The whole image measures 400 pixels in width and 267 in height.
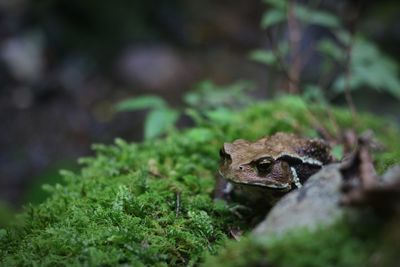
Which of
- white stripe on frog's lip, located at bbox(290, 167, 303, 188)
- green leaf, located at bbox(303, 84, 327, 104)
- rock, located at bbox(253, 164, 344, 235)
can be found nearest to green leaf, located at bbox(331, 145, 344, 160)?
white stripe on frog's lip, located at bbox(290, 167, 303, 188)

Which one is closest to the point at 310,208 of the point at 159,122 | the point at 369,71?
the point at 159,122

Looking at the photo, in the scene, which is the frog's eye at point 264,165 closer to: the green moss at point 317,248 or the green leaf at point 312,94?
the green moss at point 317,248

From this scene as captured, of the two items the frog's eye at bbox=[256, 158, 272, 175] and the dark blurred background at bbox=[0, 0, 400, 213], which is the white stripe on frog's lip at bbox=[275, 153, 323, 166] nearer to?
the frog's eye at bbox=[256, 158, 272, 175]

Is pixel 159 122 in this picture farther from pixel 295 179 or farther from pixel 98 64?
pixel 98 64

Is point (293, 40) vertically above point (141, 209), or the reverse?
point (293, 40)

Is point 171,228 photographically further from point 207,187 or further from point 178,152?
point 178,152

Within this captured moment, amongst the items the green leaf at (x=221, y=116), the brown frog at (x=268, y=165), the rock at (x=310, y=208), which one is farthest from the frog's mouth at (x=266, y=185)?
the green leaf at (x=221, y=116)
